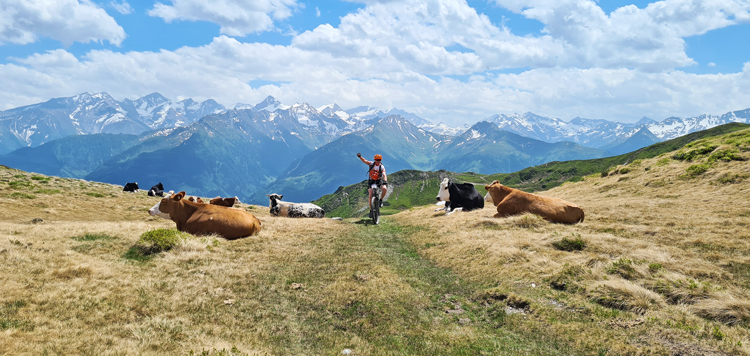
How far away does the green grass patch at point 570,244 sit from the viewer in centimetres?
1215

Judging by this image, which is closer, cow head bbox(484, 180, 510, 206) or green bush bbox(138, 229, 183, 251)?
green bush bbox(138, 229, 183, 251)

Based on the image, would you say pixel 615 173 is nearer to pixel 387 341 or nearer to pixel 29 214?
pixel 387 341

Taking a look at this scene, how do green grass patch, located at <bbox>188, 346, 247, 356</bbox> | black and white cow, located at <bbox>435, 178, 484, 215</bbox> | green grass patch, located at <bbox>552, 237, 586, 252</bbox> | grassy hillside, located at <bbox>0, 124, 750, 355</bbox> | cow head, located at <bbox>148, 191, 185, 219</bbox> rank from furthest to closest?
black and white cow, located at <bbox>435, 178, 484, 215</bbox> < cow head, located at <bbox>148, 191, 185, 219</bbox> < green grass patch, located at <bbox>552, 237, 586, 252</bbox> < grassy hillside, located at <bbox>0, 124, 750, 355</bbox> < green grass patch, located at <bbox>188, 346, 247, 356</bbox>

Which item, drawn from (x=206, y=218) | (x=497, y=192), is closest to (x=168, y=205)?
(x=206, y=218)

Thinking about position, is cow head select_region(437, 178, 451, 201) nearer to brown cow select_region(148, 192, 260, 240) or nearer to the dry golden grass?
the dry golden grass

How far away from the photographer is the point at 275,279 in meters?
10.5

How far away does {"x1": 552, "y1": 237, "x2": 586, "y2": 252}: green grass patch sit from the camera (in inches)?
478

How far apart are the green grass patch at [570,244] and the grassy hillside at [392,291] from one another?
0.05 meters

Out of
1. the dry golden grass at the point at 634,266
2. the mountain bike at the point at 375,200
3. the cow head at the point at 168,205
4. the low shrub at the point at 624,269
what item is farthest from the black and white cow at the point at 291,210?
the low shrub at the point at 624,269

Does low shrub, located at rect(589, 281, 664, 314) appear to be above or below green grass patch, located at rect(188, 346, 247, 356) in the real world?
below

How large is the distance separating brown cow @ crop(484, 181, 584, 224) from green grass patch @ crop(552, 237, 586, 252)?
5.15 m

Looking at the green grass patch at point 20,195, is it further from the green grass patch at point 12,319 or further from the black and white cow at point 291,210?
the green grass patch at point 12,319

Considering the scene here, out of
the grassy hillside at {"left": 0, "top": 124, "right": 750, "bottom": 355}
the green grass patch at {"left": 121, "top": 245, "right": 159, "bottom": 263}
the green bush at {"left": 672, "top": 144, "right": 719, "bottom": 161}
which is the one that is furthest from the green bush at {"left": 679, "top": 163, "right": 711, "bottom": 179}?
the green grass patch at {"left": 121, "top": 245, "right": 159, "bottom": 263}

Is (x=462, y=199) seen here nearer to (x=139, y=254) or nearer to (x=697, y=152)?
(x=139, y=254)
